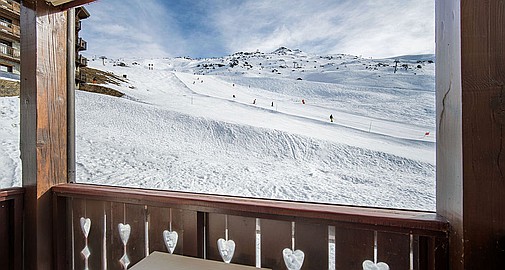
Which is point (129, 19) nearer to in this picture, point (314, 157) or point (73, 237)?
point (73, 237)

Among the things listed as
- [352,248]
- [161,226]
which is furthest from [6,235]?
[352,248]

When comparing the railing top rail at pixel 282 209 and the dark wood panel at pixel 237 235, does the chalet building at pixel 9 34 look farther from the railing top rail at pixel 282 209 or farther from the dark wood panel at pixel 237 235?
the dark wood panel at pixel 237 235

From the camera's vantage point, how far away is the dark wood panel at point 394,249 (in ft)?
3.35

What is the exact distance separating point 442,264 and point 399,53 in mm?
959

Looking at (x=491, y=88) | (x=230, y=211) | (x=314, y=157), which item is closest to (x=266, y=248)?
(x=230, y=211)

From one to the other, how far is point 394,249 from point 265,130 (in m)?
0.91

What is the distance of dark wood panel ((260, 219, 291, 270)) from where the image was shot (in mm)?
1185

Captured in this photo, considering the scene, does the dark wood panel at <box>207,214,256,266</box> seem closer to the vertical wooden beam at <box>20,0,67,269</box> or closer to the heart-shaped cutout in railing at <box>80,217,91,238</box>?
the heart-shaped cutout in railing at <box>80,217,91,238</box>

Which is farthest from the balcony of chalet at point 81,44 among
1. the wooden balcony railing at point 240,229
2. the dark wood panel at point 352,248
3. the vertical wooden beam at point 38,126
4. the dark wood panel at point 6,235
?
the dark wood panel at point 352,248

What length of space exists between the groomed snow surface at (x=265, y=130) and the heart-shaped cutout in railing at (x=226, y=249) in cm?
29

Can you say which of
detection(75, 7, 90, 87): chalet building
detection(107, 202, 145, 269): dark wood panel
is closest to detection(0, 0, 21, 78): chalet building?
detection(75, 7, 90, 87): chalet building

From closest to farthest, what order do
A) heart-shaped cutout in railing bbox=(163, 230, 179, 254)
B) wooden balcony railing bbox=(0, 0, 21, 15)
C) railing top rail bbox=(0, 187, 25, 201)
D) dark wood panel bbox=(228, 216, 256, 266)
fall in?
dark wood panel bbox=(228, 216, 256, 266) → heart-shaped cutout in railing bbox=(163, 230, 179, 254) → railing top rail bbox=(0, 187, 25, 201) → wooden balcony railing bbox=(0, 0, 21, 15)

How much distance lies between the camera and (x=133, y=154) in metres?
1.86

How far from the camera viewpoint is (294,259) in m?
1.15
